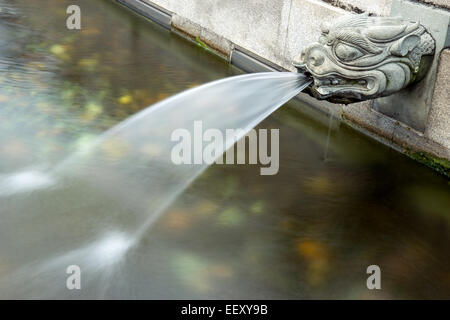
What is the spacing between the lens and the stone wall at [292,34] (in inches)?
174

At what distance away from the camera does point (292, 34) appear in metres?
5.68

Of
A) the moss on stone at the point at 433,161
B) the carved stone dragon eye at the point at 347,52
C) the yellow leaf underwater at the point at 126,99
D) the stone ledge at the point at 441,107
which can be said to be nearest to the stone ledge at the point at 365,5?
the stone ledge at the point at 441,107

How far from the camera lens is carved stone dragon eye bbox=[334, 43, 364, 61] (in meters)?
4.08

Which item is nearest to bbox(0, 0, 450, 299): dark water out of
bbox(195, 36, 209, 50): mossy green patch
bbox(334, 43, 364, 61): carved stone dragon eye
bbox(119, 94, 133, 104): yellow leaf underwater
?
bbox(119, 94, 133, 104): yellow leaf underwater

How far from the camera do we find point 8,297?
326 cm

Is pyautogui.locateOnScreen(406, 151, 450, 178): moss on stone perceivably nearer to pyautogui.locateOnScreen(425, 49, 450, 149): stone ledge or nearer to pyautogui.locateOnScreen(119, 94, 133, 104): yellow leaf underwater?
pyautogui.locateOnScreen(425, 49, 450, 149): stone ledge

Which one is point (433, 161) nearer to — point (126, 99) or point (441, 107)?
point (441, 107)

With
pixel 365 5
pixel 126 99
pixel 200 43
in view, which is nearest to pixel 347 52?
pixel 365 5

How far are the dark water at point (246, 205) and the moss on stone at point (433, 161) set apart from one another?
6cm

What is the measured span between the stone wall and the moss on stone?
30 mm

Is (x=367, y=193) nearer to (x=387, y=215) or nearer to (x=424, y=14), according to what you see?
(x=387, y=215)

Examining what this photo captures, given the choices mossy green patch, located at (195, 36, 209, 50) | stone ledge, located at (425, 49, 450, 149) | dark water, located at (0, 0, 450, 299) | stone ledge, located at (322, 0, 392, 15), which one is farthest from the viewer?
mossy green patch, located at (195, 36, 209, 50)

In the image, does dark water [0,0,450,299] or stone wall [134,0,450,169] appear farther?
stone wall [134,0,450,169]

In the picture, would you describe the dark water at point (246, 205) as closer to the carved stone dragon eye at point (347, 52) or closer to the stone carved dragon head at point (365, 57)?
the stone carved dragon head at point (365, 57)
